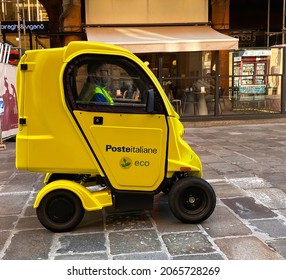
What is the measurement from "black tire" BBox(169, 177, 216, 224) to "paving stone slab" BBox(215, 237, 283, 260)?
1.47 feet

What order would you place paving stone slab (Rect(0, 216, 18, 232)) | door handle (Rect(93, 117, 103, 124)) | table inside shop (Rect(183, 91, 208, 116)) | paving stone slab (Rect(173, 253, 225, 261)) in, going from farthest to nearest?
table inside shop (Rect(183, 91, 208, 116))
paving stone slab (Rect(0, 216, 18, 232))
door handle (Rect(93, 117, 103, 124))
paving stone slab (Rect(173, 253, 225, 261))

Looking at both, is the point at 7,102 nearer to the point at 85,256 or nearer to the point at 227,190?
the point at 227,190

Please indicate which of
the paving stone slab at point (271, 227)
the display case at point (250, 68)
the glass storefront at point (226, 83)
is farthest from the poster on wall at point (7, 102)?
the paving stone slab at point (271, 227)

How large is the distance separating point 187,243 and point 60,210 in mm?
1345

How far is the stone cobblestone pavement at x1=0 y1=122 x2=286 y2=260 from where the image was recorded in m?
3.82

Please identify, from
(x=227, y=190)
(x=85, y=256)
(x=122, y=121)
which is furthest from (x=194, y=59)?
(x=85, y=256)

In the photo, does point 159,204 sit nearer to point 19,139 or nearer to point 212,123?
point 19,139

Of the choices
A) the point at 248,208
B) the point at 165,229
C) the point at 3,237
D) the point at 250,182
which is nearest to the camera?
the point at 3,237

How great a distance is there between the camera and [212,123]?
40.8 ft

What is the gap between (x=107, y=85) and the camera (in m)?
4.39

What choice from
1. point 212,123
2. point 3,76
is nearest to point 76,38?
point 3,76

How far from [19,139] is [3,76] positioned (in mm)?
6217

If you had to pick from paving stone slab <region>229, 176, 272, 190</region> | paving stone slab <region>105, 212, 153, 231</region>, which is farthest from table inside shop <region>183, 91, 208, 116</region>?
paving stone slab <region>105, 212, 153, 231</region>

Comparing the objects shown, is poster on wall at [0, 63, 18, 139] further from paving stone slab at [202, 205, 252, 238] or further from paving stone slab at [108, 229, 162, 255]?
paving stone slab at [202, 205, 252, 238]
